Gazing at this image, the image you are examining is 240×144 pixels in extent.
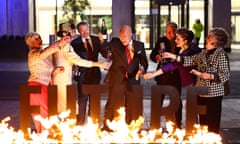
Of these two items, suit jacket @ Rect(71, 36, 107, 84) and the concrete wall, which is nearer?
suit jacket @ Rect(71, 36, 107, 84)

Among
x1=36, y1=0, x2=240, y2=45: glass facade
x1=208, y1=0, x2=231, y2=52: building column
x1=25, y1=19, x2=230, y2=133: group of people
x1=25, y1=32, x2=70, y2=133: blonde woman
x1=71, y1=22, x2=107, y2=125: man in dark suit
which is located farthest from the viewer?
x1=36, y1=0, x2=240, y2=45: glass facade

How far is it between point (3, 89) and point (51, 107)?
9186 millimetres

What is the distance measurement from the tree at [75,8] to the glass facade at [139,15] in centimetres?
28

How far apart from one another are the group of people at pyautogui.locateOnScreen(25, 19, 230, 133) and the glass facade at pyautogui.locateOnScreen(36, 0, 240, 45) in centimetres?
1966

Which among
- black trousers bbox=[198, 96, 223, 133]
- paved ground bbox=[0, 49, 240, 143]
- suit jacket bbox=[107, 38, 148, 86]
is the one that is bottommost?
paved ground bbox=[0, 49, 240, 143]

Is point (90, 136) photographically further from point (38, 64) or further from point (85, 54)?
point (85, 54)

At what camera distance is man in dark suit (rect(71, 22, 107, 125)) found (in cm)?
858

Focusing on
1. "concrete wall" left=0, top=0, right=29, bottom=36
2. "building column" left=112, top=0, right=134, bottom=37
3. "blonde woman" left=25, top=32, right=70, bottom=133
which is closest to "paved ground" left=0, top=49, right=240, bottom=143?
"blonde woman" left=25, top=32, right=70, bottom=133

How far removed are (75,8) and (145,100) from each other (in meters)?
16.1

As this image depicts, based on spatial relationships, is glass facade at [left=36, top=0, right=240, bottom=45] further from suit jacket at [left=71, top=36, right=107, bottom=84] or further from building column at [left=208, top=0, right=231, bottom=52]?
suit jacket at [left=71, top=36, right=107, bottom=84]

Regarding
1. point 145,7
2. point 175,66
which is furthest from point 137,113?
point 145,7

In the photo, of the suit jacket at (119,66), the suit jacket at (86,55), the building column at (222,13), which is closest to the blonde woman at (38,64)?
the suit jacket at (119,66)

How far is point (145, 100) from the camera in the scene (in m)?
12.7

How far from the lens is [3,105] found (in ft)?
40.1
